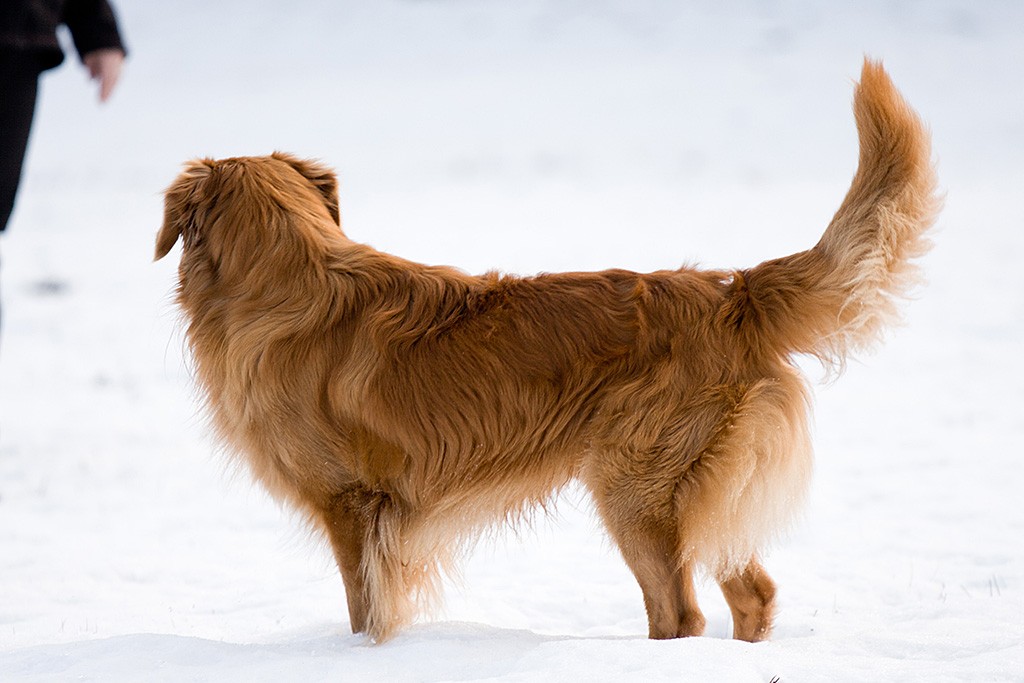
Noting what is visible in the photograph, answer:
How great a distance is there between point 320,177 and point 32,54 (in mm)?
1152

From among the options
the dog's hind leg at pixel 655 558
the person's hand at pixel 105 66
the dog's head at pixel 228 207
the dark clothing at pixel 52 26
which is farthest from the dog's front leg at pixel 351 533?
the dark clothing at pixel 52 26

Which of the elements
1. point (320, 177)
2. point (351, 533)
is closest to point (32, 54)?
point (320, 177)

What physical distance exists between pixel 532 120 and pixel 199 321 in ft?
57.5

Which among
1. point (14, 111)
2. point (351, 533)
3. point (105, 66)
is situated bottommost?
point (351, 533)

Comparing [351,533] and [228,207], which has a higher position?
[228,207]

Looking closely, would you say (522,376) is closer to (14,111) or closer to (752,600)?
(752,600)

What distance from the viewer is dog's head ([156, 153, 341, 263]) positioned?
3707 mm

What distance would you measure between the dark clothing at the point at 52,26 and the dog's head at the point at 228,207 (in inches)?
21.9

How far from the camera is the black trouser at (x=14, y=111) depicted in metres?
3.18

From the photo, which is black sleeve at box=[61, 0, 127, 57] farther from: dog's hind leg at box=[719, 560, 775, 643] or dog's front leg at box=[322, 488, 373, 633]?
dog's hind leg at box=[719, 560, 775, 643]

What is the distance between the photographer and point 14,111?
3232 mm

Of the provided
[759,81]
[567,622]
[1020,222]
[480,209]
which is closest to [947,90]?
[759,81]

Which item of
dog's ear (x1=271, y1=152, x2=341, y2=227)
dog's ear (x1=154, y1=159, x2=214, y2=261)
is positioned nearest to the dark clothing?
dog's ear (x1=154, y1=159, x2=214, y2=261)

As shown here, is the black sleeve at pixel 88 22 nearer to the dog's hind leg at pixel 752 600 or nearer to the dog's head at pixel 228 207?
the dog's head at pixel 228 207
